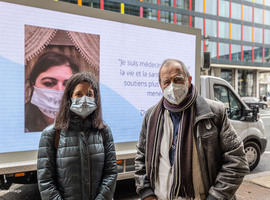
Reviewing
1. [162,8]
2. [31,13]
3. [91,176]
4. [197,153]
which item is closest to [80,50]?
[31,13]

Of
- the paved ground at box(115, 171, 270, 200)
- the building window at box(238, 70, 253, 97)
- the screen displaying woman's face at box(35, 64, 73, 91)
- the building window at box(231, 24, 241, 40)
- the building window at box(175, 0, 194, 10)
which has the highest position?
the building window at box(175, 0, 194, 10)

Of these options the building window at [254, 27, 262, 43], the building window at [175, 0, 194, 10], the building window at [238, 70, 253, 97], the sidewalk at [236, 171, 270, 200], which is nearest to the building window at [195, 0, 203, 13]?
the building window at [175, 0, 194, 10]

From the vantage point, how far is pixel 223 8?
139 ft

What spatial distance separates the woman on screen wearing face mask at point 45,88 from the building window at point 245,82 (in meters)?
47.8

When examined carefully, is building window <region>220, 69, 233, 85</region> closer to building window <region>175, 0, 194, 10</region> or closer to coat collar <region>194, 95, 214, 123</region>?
building window <region>175, 0, 194, 10</region>

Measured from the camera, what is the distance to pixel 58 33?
134 inches

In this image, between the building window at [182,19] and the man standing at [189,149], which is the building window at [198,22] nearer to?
the building window at [182,19]

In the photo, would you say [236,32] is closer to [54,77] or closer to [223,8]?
[223,8]

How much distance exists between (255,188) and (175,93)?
3.90 metres

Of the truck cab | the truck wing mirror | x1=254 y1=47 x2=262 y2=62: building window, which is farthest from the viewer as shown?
x1=254 y1=47 x2=262 y2=62: building window

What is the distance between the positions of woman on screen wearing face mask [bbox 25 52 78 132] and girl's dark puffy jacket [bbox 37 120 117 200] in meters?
1.40

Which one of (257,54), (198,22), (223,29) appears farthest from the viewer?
(257,54)

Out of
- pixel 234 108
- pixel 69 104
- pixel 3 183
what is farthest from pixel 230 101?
pixel 3 183

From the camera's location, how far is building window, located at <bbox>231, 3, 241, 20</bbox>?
43.3 m
